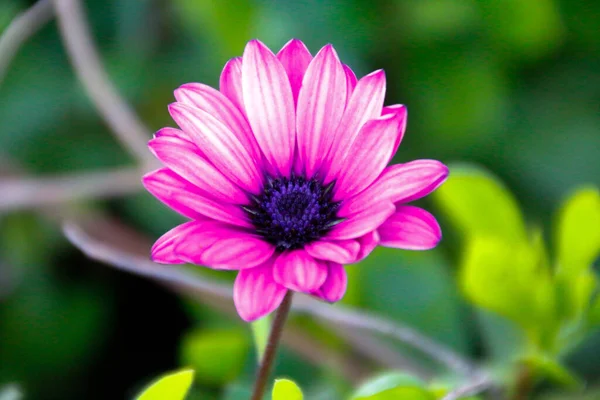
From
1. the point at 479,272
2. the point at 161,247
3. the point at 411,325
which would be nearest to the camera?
the point at 161,247

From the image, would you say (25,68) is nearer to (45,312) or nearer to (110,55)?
(110,55)

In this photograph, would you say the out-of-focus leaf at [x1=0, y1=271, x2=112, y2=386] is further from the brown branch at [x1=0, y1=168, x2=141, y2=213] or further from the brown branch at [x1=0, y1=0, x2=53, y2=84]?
the brown branch at [x1=0, y1=0, x2=53, y2=84]

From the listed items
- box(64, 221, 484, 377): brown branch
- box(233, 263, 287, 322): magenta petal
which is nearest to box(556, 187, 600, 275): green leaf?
box(64, 221, 484, 377): brown branch

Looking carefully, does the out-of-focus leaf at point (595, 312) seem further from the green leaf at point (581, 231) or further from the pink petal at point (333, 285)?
the pink petal at point (333, 285)

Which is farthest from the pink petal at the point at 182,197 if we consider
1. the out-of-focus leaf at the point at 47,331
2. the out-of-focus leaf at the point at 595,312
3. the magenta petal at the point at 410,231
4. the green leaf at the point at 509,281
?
the out-of-focus leaf at the point at 47,331

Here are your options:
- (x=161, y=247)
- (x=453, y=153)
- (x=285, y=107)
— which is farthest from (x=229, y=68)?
(x=453, y=153)

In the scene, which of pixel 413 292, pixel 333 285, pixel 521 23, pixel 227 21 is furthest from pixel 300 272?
pixel 521 23

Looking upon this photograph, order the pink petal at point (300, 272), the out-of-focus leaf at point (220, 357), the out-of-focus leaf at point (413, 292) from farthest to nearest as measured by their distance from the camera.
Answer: the out-of-focus leaf at point (413, 292), the out-of-focus leaf at point (220, 357), the pink petal at point (300, 272)
